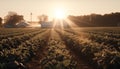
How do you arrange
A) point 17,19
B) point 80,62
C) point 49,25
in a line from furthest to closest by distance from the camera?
point 17,19
point 49,25
point 80,62

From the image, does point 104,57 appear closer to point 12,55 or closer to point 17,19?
point 12,55

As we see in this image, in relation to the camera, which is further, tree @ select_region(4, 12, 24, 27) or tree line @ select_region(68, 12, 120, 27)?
tree @ select_region(4, 12, 24, 27)

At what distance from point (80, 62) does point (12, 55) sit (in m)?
4.99

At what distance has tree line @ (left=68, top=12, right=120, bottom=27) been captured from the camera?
4687 inches

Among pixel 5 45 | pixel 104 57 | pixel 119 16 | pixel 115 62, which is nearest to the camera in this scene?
pixel 115 62

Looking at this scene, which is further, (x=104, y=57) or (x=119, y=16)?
(x=119, y=16)

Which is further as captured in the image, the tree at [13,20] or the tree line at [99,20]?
A: the tree at [13,20]

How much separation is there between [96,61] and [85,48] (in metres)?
4.07

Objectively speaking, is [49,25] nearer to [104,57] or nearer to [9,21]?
[9,21]

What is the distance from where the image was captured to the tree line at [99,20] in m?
119

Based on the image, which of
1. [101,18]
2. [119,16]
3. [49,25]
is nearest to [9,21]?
[49,25]

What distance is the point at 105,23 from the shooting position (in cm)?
12344

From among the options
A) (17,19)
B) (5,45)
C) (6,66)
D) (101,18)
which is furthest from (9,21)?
(6,66)

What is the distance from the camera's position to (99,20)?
127312mm
